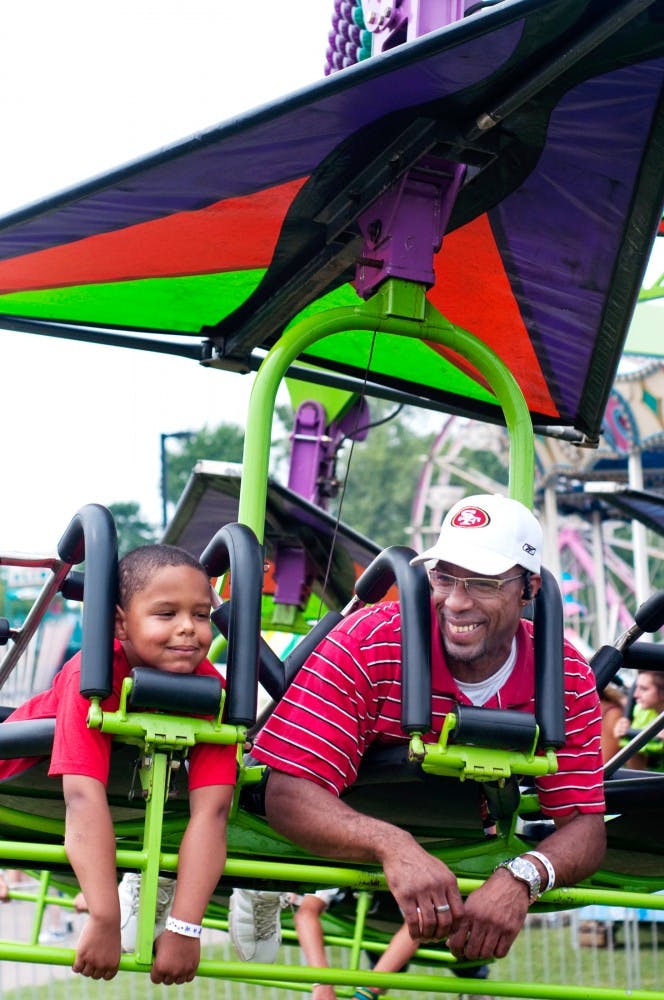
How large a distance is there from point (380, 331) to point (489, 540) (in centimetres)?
59

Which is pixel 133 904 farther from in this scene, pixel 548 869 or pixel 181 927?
pixel 548 869

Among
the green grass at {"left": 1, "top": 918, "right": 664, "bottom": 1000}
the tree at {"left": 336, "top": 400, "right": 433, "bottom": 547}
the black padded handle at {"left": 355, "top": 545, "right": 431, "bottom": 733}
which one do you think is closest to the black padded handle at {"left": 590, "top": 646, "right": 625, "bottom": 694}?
the black padded handle at {"left": 355, "top": 545, "right": 431, "bottom": 733}

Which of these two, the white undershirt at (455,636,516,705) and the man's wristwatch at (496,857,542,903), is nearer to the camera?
the man's wristwatch at (496,857,542,903)

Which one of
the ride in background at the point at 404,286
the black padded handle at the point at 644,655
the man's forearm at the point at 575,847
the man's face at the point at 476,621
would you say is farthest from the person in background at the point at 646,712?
the man's face at the point at 476,621

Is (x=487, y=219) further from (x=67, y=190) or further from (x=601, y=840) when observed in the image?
(x=601, y=840)

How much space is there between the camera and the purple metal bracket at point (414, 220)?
307 centimetres

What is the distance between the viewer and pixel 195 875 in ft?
7.84

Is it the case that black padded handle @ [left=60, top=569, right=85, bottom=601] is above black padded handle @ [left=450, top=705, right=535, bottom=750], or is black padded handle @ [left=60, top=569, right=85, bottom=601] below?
above

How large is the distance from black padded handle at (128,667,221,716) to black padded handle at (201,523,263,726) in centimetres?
7

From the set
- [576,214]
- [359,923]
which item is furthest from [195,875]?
[359,923]

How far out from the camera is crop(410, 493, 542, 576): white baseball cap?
9.18 feet

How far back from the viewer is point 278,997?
7680 mm

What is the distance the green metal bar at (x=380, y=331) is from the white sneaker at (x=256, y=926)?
1334mm

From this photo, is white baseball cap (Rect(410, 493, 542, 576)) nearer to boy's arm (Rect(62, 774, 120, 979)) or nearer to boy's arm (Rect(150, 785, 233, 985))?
boy's arm (Rect(150, 785, 233, 985))
